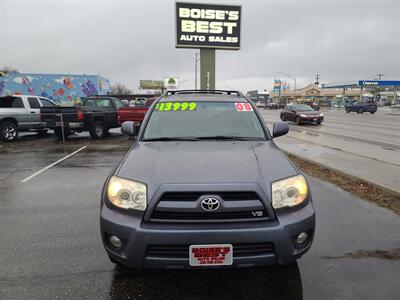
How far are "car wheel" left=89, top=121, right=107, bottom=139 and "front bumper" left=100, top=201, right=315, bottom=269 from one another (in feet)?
40.3

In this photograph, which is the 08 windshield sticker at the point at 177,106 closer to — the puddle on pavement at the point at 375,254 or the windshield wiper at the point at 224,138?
the windshield wiper at the point at 224,138

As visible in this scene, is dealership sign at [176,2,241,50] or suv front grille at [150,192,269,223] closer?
suv front grille at [150,192,269,223]

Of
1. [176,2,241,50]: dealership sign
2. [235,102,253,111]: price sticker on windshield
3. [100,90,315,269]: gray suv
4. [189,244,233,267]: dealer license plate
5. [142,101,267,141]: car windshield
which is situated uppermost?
[176,2,241,50]: dealership sign

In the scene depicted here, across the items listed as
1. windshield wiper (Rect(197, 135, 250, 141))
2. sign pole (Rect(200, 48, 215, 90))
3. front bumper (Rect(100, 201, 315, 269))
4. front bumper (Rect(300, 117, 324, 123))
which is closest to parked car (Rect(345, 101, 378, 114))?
front bumper (Rect(300, 117, 324, 123))

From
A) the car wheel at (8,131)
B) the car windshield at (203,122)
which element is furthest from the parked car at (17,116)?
the car windshield at (203,122)

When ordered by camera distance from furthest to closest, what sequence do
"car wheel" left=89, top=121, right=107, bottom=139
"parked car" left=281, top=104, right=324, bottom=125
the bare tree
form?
the bare tree
"parked car" left=281, top=104, right=324, bottom=125
"car wheel" left=89, top=121, right=107, bottom=139

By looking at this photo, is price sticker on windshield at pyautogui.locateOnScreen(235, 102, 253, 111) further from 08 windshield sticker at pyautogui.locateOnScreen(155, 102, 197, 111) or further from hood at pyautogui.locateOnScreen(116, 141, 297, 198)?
hood at pyautogui.locateOnScreen(116, 141, 297, 198)

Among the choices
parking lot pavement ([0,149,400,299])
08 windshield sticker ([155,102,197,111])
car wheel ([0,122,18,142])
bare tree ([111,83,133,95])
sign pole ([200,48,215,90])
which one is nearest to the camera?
parking lot pavement ([0,149,400,299])

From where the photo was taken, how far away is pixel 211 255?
97.2 inches

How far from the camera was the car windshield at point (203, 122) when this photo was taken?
383cm

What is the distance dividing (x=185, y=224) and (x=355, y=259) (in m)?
2.08

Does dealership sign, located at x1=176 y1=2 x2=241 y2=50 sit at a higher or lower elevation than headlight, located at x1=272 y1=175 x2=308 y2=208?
higher

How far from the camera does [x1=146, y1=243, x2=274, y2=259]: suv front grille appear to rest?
2.47 meters

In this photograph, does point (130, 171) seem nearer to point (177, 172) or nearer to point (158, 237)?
point (177, 172)
